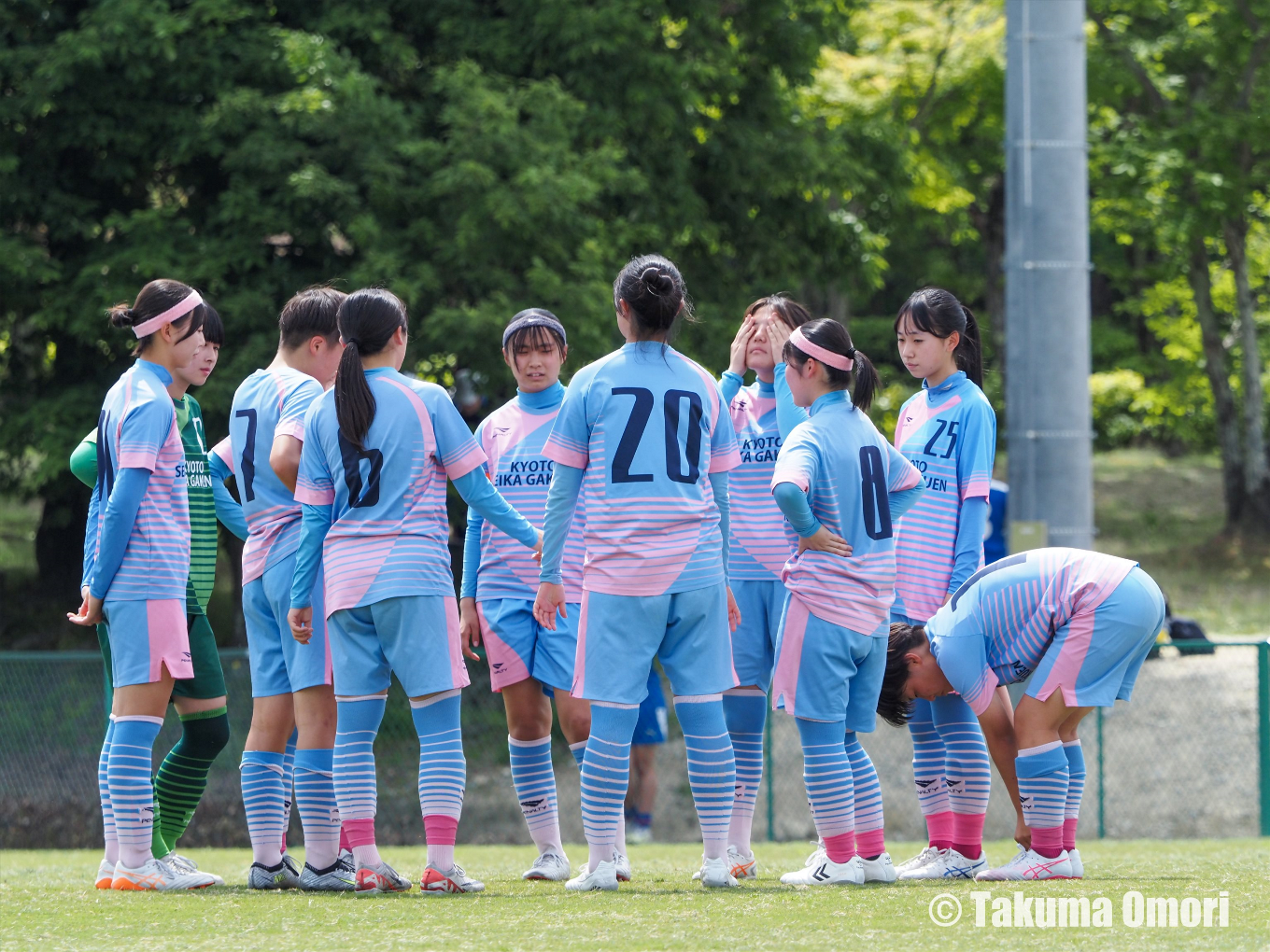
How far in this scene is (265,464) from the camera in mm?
5012

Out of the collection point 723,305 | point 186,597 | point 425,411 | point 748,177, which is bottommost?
point 186,597

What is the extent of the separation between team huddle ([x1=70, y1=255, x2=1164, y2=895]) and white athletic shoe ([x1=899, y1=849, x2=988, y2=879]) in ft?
0.03

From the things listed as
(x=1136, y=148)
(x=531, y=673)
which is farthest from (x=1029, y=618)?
(x=1136, y=148)

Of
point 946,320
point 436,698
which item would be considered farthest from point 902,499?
point 436,698

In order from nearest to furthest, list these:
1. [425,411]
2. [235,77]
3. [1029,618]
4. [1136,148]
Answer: [425,411] < [1029,618] < [235,77] < [1136,148]

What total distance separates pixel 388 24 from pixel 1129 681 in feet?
34.7

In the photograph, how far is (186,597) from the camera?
17.0ft

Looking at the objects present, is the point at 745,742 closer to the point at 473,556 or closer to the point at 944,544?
the point at 944,544

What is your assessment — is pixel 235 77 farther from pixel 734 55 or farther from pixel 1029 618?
pixel 1029 618

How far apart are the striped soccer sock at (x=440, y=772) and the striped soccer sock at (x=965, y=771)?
1872 millimetres

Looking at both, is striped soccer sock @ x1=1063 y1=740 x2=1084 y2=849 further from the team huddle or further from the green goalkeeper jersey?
the green goalkeeper jersey

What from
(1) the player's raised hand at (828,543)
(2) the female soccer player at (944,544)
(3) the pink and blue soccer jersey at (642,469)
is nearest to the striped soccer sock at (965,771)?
(2) the female soccer player at (944,544)

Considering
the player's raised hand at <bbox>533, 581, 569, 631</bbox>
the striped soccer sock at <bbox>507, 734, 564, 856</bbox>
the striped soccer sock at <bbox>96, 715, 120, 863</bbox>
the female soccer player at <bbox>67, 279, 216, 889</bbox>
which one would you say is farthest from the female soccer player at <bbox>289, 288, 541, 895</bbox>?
the striped soccer sock at <bbox>96, 715, 120, 863</bbox>

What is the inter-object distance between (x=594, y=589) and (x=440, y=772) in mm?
763
